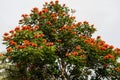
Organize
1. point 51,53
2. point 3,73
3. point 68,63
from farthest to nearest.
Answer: point 3,73 < point 68,63 < point 51,53

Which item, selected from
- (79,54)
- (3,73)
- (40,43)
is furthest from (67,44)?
(3,73)

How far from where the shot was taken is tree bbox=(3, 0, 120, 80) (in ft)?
51.0

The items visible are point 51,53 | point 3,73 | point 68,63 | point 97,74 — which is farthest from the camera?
point 3,73

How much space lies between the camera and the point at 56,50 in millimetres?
17719

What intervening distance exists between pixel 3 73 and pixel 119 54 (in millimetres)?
10164

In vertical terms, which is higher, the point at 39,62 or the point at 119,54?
the point at 119,54

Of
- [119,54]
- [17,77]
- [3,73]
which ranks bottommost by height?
[17,77]

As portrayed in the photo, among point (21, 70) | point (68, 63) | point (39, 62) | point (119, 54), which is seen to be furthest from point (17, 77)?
point (119, 54)

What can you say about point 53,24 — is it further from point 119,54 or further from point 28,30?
point 119,54

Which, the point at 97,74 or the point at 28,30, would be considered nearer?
the point at 28,30

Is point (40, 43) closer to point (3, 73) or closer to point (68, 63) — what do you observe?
point (68, 63)

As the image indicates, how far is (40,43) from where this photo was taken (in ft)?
52.1

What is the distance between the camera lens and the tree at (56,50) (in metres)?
15.5

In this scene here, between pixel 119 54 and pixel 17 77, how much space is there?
6.12 meters
